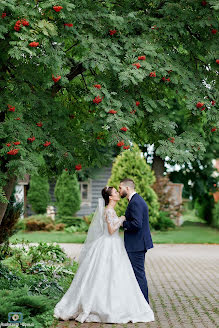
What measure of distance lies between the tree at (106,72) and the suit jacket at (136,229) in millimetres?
880

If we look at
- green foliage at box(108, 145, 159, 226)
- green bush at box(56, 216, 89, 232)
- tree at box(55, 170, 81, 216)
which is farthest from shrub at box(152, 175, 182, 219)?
green foliage at box(108, 145, 159, 226)

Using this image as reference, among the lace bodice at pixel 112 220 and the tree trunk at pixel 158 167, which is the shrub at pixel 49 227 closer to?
the tree trunk at pixel 158 167

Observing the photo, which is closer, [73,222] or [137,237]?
[137,237]

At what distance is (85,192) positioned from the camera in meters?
34.8

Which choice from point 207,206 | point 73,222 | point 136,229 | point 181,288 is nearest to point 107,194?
point 136,229

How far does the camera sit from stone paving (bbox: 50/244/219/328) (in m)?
8.02

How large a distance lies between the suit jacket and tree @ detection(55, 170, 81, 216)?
71.9 feet

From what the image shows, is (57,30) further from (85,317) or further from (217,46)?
(85,317)

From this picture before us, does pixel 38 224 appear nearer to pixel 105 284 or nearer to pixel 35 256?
pixel 35 256

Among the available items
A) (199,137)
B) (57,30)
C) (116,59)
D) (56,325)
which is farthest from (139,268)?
(57,30)

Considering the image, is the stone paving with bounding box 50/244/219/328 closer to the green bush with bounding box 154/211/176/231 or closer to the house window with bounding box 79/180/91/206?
the green bush with bounding box 154/211/176/231

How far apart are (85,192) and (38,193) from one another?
422 centimetres

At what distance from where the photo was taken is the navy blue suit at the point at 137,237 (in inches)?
327

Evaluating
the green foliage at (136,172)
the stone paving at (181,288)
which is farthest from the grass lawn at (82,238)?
the stone paving at (181,288)
